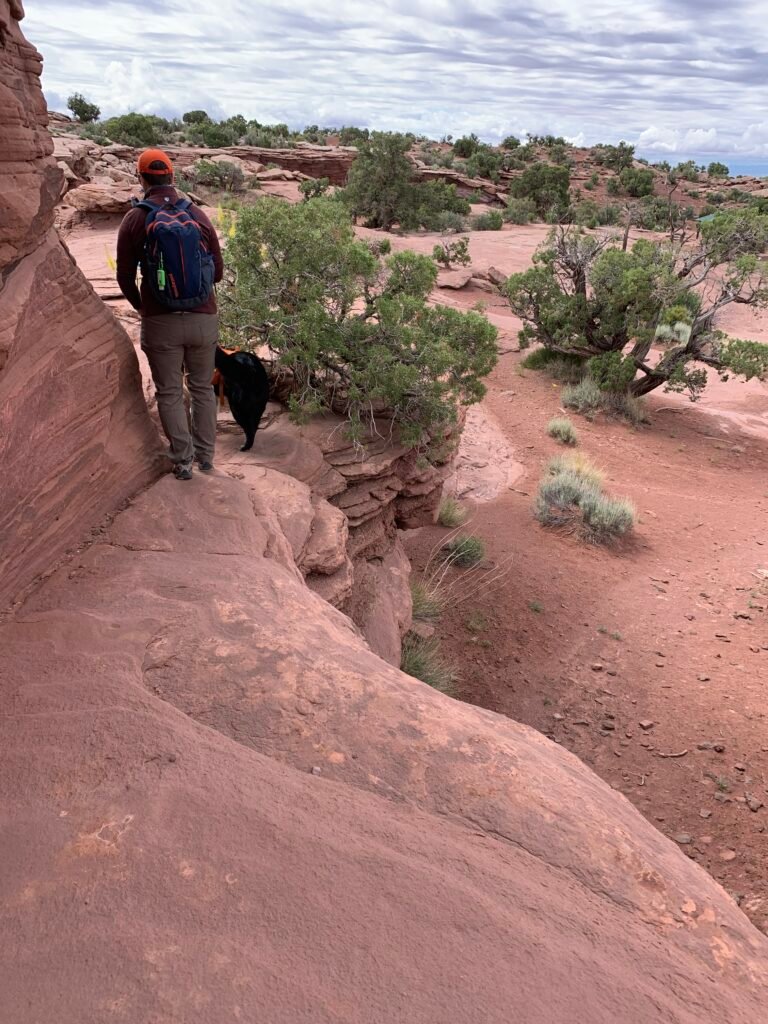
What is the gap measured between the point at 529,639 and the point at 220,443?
12.6 ft

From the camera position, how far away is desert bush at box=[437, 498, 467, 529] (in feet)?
32.4

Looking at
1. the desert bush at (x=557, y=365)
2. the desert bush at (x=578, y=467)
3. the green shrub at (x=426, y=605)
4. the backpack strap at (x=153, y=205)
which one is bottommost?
the desert bush at (x=557, y=365)

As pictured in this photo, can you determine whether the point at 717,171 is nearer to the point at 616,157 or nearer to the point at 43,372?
the point at 616,157

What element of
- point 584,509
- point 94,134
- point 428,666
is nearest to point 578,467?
point 584,509

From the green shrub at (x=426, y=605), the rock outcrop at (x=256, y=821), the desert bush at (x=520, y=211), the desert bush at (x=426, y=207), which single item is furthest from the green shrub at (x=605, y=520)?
the desert bush at (x=520, y=211)

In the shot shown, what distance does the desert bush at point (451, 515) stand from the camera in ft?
32.4

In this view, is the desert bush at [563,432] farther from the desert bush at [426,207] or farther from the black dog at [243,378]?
the desert bush at [426,207]

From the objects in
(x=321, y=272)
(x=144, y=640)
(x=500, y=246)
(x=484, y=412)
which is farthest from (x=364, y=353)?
(x=500, y=246)

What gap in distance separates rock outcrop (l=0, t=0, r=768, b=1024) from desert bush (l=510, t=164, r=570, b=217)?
38189 millimetres

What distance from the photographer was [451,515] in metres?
9.92

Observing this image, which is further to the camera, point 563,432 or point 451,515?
point 563,432

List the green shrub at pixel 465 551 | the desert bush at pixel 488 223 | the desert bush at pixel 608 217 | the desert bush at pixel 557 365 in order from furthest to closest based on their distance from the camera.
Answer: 1. the desert bush at pixel 608 217
2. the desert bush at pixel 488 223
3. the desert bush at pixel 557 365
4. the green shrub at pixel 465 551

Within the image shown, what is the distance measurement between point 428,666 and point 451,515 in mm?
3589

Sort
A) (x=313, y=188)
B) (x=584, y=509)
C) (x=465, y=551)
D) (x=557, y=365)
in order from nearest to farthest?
(x=465, y=551) → (x=584, y=509) → (x=557, y=365) → (x=313, y=188)
